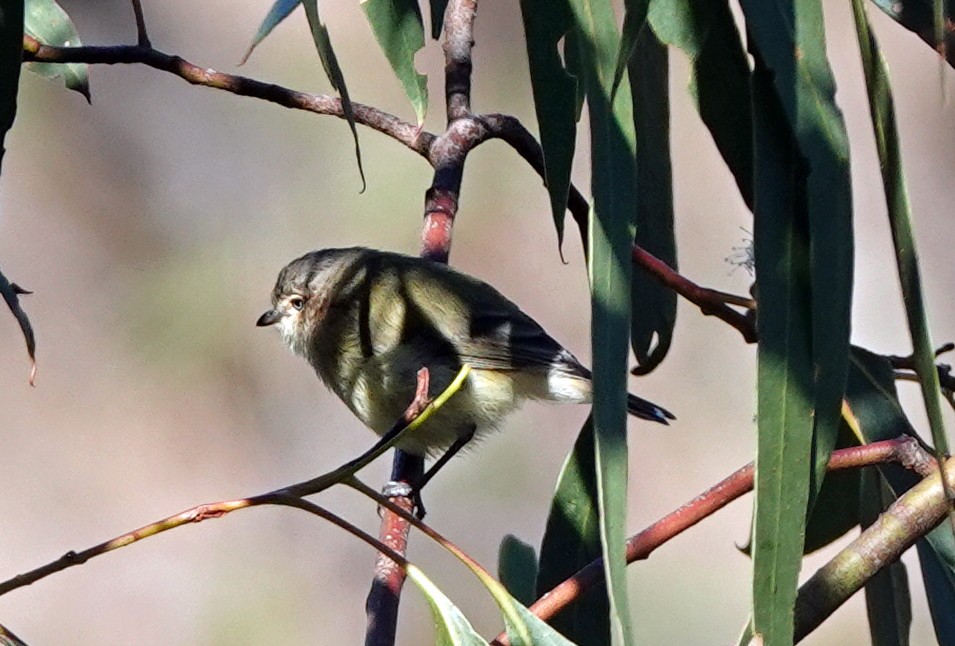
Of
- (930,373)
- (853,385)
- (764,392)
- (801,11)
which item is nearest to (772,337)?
(764,392)

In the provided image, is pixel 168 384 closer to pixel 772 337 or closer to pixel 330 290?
pixel 330 290

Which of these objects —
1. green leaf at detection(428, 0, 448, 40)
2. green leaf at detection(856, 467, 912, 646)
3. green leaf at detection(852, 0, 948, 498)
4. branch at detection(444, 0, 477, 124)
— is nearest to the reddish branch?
branch at detection(444, 0, 477, 124)

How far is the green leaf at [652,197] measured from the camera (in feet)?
8.38

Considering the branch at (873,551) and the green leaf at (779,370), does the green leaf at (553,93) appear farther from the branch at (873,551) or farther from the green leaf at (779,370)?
the branch at (873,551)

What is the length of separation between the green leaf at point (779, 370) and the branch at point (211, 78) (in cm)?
131

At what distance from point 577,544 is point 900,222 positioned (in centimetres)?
94

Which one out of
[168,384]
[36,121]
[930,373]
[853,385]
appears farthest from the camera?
[36,121]

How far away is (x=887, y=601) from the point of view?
88.6 inches

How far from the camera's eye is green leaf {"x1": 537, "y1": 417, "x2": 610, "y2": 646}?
2115mm

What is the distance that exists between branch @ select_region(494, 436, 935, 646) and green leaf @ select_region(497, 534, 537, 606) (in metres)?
0.60

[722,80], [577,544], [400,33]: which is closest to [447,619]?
[577,544]

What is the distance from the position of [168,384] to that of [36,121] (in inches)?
70.1

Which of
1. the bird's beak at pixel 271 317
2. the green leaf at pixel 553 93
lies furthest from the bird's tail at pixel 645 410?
the green leaf at pixel 553 93

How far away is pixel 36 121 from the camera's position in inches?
273
